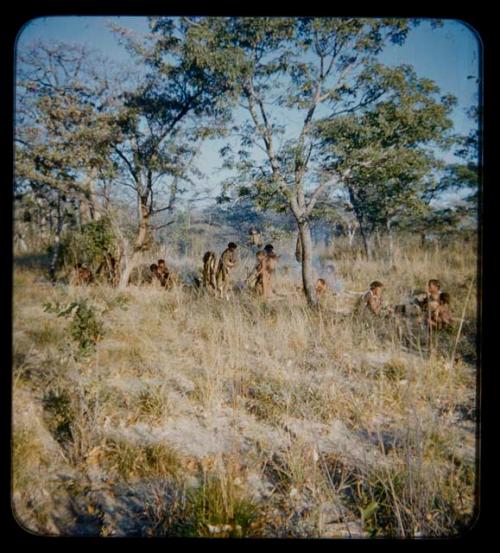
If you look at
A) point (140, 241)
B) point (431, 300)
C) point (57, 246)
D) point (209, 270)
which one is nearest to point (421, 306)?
point (431, 300)

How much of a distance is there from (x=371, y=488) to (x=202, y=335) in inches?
51.1

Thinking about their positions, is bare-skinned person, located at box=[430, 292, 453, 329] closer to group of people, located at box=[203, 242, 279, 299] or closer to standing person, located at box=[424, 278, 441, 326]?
standing person, located at box=[424, 278, 441, 326]

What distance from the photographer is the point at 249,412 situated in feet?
6.81

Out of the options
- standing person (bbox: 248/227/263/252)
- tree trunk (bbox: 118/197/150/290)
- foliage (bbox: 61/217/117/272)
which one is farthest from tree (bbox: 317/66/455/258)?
foliage (bbox: 61/217/117/272)

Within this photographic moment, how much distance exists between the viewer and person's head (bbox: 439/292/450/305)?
198 cm

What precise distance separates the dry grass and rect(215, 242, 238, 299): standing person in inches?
3.9

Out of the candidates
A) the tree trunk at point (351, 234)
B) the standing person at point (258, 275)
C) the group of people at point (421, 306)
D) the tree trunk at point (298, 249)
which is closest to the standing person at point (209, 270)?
the standing person at point (258, 275)

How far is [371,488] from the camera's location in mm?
1709

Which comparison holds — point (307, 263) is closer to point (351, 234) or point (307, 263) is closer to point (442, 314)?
point (351, 234)

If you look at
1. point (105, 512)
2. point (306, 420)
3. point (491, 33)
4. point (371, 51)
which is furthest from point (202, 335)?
point (491, 33)

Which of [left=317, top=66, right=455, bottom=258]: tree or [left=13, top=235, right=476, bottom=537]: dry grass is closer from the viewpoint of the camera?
[left=13, top=235, right=476, bottom=537]: dry grass

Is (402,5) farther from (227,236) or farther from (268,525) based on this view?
(268,525)

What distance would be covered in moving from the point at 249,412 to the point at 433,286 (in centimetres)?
140

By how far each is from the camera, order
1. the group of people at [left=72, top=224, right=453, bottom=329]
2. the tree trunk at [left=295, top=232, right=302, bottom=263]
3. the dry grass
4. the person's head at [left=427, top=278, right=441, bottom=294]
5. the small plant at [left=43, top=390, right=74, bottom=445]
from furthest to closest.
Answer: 1. the tree trunk at [left=295, top=232, right=302, bottom=263]
2. the group of people at [left=72, top=224, right=453, bottom=329]
3. the person's head at [left=427, top=278, right=441, bottom=294]
4. the small plant at [left=43, top=390, right=74, bottom=445]
5. the dry grass
